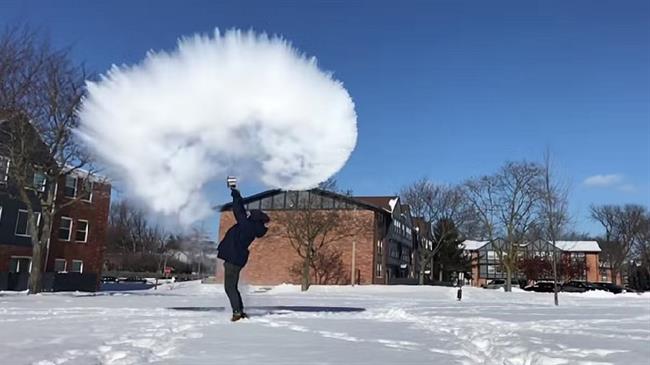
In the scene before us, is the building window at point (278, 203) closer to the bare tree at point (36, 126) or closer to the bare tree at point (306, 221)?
the bare tree at point (306, 221)

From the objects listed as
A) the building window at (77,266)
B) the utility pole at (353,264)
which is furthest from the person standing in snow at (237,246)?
the utility pole at (353,264)

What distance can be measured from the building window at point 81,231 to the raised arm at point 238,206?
34.8 metres

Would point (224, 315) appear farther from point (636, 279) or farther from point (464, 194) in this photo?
point (636, 279)

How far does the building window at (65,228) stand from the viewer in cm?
4497

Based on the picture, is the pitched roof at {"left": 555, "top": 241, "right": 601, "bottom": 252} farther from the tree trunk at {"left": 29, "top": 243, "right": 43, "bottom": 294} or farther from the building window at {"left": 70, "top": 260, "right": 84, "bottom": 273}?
the tree trunk at {"left": 29, "top": 243, "right": 43, "bottom": 294}

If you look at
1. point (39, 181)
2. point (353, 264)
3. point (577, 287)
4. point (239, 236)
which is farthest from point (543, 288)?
point (239, 236)

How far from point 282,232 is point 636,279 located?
71.1 meters

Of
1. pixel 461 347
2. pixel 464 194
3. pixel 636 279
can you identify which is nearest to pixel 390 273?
pixel 464 194

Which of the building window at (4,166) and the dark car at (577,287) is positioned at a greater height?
the building window at (4,166)

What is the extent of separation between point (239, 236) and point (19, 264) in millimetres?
31906

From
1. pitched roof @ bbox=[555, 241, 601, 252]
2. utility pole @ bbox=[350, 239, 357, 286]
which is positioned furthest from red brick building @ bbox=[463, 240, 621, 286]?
utility pole @ bbox=[350, 239, 357, 286]

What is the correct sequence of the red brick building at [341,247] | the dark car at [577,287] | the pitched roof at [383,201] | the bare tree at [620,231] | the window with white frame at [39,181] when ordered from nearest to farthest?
1. the window with white frame at [39,181]
2. the red brick building at [341,247]
3. the dark car at [577,287]
4. the pitched roof at [383,201]
5. the bare tree at [620,231]

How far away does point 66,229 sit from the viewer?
45.4 metres

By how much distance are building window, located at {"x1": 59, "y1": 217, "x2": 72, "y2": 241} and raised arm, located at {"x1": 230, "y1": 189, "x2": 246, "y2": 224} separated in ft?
111
